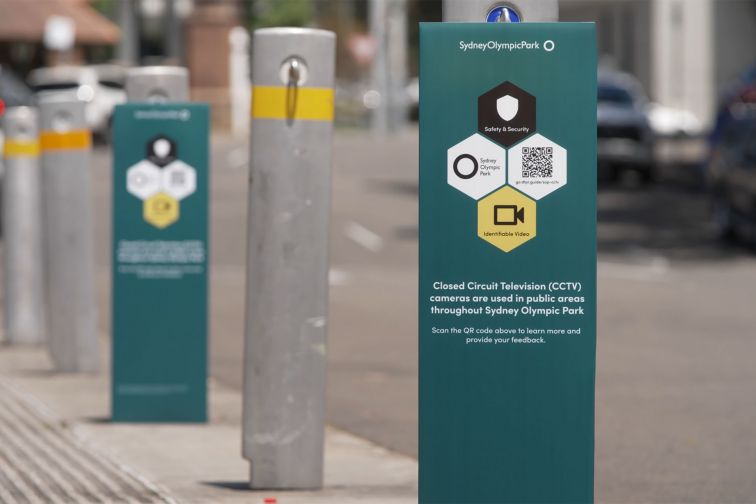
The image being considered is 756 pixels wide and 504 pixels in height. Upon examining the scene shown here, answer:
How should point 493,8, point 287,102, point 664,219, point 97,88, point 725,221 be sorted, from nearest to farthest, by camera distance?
point 493,8 → point 287,102 → point 725,221 → point 664,219 → point 97,88

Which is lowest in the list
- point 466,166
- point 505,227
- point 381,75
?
point 505,227

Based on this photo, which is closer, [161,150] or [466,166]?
[466,166]

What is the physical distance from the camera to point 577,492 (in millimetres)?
5750

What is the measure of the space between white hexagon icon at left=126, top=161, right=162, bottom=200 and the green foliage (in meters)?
56.1

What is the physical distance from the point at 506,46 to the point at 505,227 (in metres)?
0.57

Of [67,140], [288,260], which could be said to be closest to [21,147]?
[67,140]

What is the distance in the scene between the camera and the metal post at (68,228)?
11.1 metres

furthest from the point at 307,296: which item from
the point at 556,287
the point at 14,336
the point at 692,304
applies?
the point at 692,304

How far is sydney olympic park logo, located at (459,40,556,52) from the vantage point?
561 centimetres

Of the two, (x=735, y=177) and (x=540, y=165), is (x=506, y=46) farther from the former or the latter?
(x=735, y=177)

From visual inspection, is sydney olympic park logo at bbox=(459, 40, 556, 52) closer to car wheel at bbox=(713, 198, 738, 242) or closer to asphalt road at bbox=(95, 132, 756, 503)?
asphalt road at bbox=(95, 132, 756, 503)

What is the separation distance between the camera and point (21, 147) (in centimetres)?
1331

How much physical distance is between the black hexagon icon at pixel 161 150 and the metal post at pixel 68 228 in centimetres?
187

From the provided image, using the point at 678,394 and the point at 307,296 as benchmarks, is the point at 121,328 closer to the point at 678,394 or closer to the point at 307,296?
the point at 307,296
